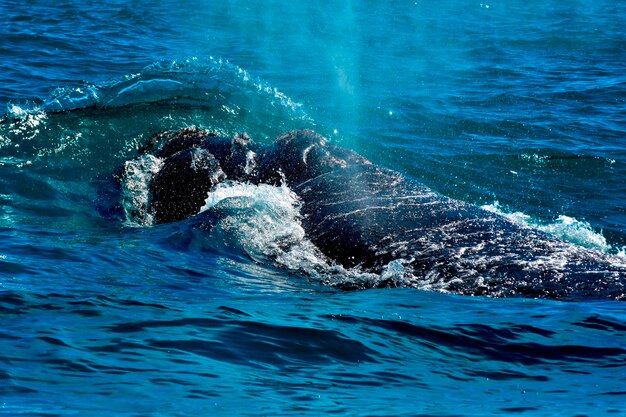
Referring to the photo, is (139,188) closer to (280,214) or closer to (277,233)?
(280,214)

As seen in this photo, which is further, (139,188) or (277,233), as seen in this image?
(139,188)

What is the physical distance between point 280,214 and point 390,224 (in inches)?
43.3

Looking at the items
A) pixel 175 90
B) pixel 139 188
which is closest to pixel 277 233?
pixel 139 188

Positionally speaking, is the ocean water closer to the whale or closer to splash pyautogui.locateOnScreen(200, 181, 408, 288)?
splash pyautogui.locateOnScreen(200, 181, 408, 288)

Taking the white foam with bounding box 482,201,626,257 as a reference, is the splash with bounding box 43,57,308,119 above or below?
above

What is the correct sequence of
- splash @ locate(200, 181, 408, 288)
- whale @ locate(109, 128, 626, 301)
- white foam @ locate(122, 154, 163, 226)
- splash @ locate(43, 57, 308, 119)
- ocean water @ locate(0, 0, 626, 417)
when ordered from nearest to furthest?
ocean water @ locate(0, 0, 626, 417), whale @ locate(109, 128, 626, 301), splash @ locate(200, 181, 408, 288), white foam @ locate(122, 154, 163, 226), splash @ locate(43, 57, 308, 119)

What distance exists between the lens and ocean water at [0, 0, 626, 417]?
15.7 ft

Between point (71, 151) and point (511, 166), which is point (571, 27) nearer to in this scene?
point (511, 166)

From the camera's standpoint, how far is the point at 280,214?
27.7 feet

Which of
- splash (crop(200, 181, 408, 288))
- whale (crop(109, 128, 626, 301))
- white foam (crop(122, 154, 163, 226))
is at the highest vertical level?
whale (crop(109, 128, 626, 301))

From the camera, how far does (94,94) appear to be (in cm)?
1328

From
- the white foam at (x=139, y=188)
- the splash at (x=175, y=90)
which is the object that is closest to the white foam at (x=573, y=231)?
the white foam at (x=139, y=188)

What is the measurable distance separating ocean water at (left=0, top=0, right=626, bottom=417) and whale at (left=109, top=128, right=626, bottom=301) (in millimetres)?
242

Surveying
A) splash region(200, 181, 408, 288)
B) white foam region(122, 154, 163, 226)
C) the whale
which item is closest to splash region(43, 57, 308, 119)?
white foam region(122, 154, 163, 226)
